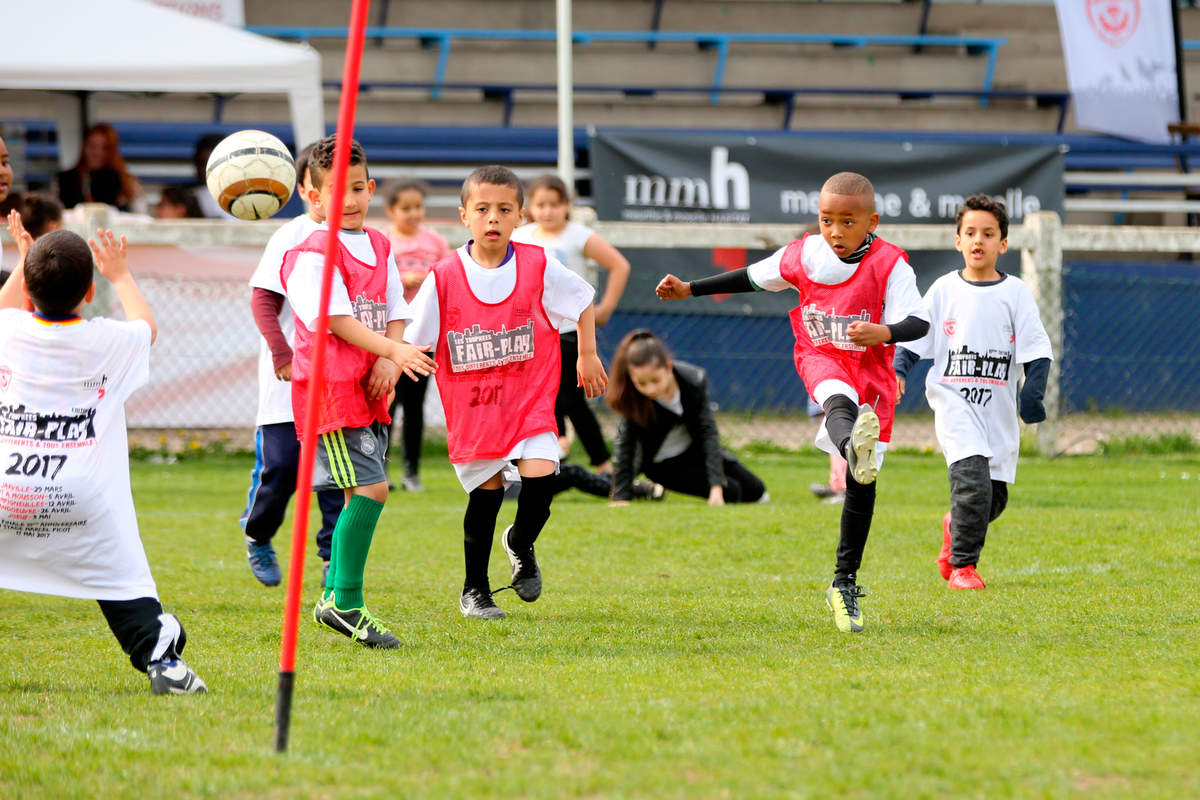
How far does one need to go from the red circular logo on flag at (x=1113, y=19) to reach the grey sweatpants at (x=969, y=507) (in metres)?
11.2

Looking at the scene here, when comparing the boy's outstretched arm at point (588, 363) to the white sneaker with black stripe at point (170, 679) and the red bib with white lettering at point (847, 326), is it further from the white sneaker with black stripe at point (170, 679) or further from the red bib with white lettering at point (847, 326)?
the white sneaker with black stripe at point (170, 679)

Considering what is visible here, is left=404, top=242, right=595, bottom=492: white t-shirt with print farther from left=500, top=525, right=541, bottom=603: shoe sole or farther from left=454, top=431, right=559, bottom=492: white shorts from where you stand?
left=500, top=525, right=541, bottom=603: shoe sole

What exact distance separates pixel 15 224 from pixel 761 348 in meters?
8.62

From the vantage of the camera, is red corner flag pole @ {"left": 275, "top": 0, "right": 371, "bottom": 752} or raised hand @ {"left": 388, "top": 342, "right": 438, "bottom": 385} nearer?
red corner flag pole @ {"left": 275, "top": 0, "right": 371, "bottom": 752}

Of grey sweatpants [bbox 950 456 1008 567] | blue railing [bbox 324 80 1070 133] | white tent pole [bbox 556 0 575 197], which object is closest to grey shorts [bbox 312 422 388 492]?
A: grey sweatpants [bbox 950 456 1008 567]

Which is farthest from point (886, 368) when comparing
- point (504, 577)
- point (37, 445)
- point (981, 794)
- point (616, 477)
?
point (616, 477)

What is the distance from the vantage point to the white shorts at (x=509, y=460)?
17.3 ft

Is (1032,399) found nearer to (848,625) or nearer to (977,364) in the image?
(977,364)

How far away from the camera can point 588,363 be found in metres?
5.32

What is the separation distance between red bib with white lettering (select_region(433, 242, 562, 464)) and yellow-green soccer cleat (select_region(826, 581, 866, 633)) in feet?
3.94

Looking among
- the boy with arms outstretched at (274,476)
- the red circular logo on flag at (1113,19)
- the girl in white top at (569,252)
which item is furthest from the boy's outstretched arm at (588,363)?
the red circular logo on flag at (1113,19)

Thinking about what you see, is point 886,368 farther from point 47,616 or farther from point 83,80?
point 83,80


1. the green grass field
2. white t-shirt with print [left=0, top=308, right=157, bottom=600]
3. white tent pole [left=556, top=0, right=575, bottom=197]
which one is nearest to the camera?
the green grass field

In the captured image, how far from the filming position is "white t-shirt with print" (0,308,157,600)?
398 cm
